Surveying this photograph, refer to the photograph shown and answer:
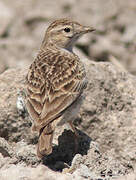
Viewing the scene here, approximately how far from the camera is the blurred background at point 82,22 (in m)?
10.9

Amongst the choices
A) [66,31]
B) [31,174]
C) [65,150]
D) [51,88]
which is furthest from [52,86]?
[66,31]

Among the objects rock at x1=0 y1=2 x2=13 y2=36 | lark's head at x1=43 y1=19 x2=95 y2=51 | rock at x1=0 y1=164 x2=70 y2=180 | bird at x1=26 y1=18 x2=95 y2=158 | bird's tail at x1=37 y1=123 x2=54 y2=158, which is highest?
rock at x1=0 y1=2 x2=13 y2=36

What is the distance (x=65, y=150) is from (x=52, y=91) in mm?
648

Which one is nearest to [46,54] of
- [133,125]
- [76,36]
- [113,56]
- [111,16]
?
[76,36]

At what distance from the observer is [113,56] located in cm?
1082

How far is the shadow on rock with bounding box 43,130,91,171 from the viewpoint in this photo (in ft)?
20.5

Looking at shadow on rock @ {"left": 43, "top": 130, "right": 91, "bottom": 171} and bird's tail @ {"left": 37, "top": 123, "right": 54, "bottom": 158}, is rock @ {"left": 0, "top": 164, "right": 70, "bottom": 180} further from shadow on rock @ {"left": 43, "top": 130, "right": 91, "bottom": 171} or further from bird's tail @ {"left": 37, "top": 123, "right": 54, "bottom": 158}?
shadow on rock @ {"left": 43, "top": 130, "right": 91, "bottom": 171}

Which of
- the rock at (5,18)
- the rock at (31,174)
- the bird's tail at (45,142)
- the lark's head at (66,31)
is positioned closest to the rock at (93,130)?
the bird's tail at (45,142)

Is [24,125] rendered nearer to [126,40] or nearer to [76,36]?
[76,36]

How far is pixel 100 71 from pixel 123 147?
1134 mm

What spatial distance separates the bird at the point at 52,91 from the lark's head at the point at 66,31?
18 centimetres

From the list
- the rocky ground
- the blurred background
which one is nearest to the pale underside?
the rocky ground

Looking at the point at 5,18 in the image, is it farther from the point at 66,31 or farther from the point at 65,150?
the point at 65,150

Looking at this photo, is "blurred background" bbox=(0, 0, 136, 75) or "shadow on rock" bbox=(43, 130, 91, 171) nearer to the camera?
"shadow on rock" bbox=(43, 130, 91, 171)
